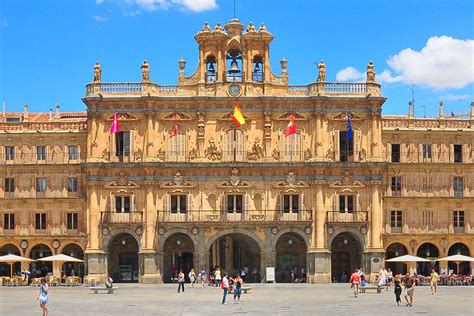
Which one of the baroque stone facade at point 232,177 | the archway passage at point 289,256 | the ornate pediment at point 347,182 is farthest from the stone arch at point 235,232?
the ornate pediment at point 347,182

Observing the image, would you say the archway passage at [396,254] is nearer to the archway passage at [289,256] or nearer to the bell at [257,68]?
the archway passage at [289,256]

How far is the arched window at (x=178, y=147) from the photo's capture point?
83.5 meters

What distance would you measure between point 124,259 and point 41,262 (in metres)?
7.68

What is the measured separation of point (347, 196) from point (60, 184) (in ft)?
85.7

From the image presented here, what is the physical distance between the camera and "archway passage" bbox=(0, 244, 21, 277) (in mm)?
86312

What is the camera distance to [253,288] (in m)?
72.6

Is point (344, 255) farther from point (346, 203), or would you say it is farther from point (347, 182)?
point (347, 182)

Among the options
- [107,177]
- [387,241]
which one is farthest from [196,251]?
[387,241]

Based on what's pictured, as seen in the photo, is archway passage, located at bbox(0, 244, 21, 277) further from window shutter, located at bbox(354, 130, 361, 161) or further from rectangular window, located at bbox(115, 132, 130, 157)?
window shutter, located at bbox(354, 130, 361, 161)

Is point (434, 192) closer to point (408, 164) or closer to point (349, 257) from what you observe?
point (408, 164)

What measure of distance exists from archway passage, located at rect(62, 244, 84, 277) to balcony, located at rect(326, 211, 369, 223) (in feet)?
75.9

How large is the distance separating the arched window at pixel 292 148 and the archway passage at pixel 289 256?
7.33m

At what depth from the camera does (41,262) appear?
86.6 metres

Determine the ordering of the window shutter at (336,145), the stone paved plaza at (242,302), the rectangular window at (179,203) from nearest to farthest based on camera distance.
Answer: the stone paved plaza at (242,302)
the rectangular window at (179,203)
the window shutter at (336,145)
